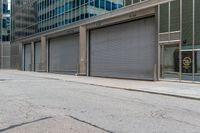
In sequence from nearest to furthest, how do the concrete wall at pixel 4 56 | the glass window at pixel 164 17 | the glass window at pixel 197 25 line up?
the glass window at pixel 197 25 → the glass window at pixel 164 17 → the concrete wall at pixel 4 56

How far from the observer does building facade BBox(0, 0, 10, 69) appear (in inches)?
3019

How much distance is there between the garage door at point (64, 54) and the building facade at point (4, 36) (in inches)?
1221

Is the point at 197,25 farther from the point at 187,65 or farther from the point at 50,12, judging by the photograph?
the point at 50,12

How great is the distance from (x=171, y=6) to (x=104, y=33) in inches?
439

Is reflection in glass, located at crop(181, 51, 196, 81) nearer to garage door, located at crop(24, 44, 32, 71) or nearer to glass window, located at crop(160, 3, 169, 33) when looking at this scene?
glass window, located at crop(160, 3, 169, 33)

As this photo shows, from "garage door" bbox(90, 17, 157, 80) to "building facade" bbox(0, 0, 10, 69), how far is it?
43.9m

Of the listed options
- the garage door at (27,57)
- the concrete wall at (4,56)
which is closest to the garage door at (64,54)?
the garage door at (27,57)

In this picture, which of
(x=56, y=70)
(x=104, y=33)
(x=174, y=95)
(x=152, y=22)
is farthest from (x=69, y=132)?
(x=56, y=70)

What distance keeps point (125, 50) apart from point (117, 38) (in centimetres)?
A: 192

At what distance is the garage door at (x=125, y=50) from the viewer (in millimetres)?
28188

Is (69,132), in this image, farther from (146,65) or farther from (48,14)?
(48,14)

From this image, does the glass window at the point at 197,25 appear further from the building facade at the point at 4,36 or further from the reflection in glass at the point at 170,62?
the building facade at the point at 4,36

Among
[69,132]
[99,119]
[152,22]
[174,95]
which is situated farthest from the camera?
[152,22]

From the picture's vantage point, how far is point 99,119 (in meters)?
9.45
